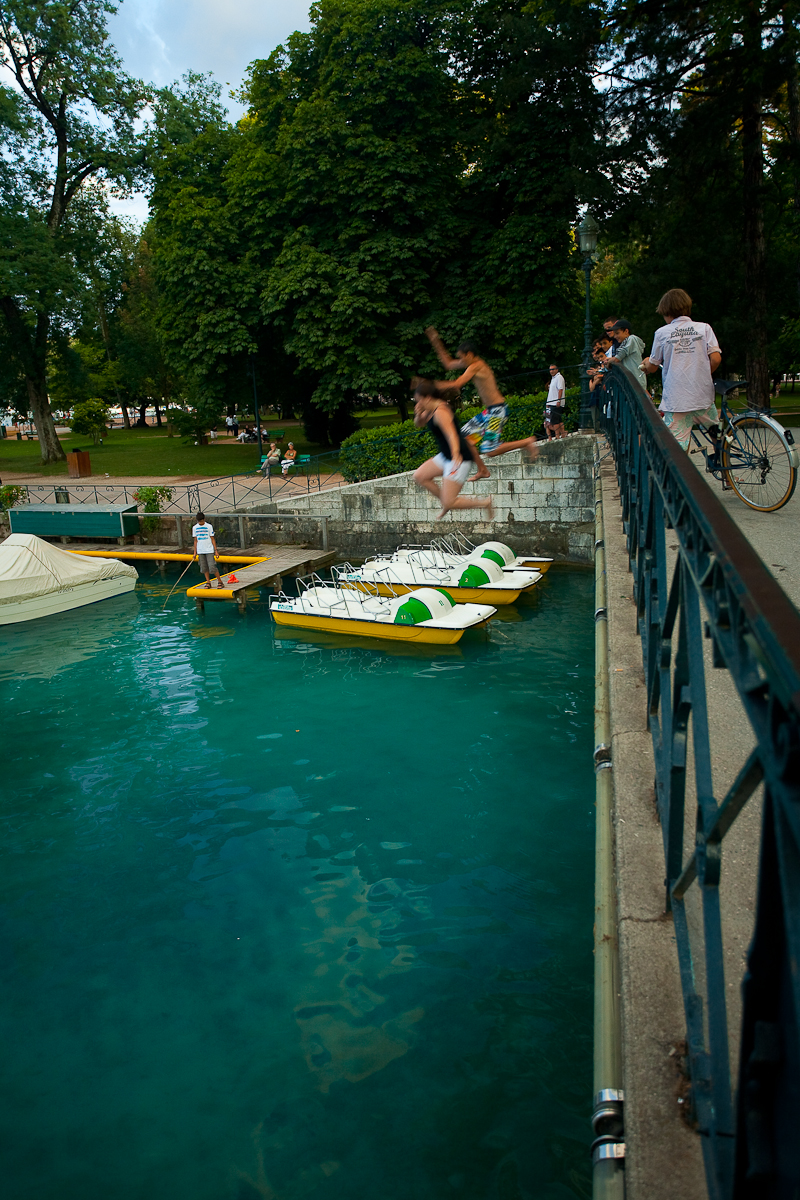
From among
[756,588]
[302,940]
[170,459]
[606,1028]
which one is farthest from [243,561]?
[756,588]

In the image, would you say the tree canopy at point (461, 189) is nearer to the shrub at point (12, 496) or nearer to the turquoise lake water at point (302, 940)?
the shrub at point (12, 496)

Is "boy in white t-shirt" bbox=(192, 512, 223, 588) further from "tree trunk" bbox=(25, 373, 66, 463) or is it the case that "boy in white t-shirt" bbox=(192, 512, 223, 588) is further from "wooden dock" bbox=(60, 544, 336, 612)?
"tree trunk" bbox=(25, 373, 66, 463)

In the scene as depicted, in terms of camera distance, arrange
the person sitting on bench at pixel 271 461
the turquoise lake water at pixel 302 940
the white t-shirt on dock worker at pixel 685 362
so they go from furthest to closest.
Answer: the person sitting on bench at pixel 271 461 < the white t-shirt on dock worker at pixel 685 362 < the turquoise lake water at pixel 302 940

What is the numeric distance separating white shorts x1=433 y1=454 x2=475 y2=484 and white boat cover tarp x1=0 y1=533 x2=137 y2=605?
14.4 m

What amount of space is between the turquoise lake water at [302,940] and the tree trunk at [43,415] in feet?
83.8

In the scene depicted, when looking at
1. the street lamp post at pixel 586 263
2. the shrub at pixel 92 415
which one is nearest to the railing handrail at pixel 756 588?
the street lamp post at pixel 586 263

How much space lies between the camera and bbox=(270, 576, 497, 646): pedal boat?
1560cm

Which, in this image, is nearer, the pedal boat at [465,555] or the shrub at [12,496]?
the pedal boat at [465,555]

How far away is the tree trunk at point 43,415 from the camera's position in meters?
35.7

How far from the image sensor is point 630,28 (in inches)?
718

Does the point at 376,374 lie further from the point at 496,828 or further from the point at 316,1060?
the point at 316,1060

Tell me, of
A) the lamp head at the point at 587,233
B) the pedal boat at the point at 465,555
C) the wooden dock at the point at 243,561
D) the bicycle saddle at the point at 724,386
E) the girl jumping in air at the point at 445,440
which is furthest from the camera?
the wooden dock at the point at 243,561

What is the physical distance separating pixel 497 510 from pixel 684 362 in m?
13.1

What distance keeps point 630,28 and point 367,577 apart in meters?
13.7
